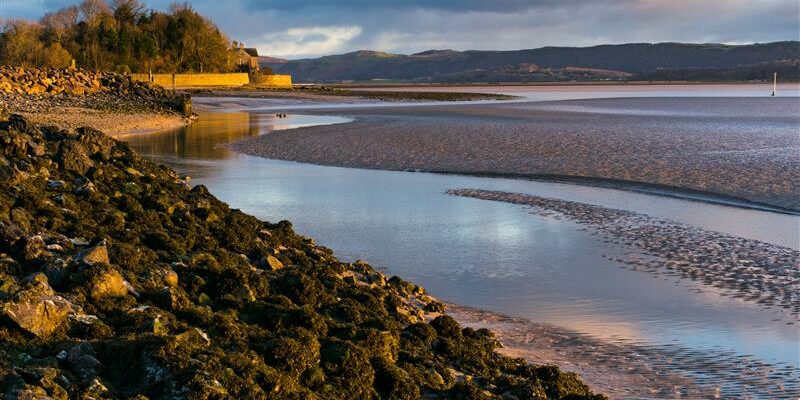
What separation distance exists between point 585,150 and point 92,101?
21663mm

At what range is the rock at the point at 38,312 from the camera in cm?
446

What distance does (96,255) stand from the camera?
19.0 feet

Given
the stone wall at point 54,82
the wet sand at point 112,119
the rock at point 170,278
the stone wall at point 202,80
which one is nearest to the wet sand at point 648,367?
the rock at point 170,278

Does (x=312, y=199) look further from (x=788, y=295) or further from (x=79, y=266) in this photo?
(x=79, y=266)

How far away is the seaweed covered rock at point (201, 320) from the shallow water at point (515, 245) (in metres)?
1.18

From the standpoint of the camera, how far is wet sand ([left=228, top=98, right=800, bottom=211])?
16016mm

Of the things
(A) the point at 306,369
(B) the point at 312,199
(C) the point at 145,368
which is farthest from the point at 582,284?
(B) the point at 312,199

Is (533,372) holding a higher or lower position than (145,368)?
lower

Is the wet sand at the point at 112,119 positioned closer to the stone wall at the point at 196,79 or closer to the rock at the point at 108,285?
the rock at the point at 108,285

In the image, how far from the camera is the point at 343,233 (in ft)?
36.3

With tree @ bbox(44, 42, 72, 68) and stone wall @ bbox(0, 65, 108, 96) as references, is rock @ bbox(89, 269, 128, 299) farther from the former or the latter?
tree @ bbox(44, 42, 72, 68)

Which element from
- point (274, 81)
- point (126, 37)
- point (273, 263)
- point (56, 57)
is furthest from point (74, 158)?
point (274, 81)

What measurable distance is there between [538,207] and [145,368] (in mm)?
9610

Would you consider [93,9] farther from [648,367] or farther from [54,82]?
[648,367]
